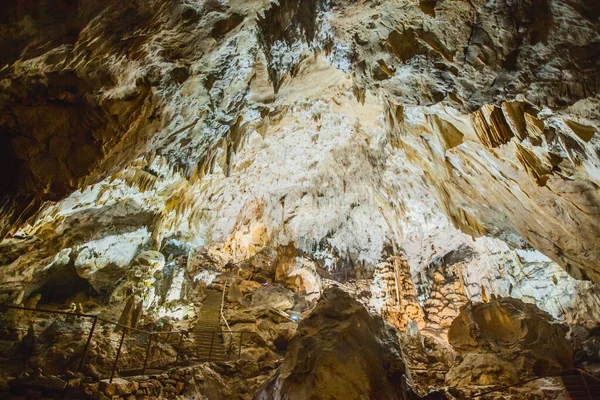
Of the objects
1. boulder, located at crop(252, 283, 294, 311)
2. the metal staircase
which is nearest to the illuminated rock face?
the metal staircase

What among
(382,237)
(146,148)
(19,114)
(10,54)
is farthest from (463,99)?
(382,237)

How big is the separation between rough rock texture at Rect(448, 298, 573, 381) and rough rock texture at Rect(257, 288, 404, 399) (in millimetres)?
3647

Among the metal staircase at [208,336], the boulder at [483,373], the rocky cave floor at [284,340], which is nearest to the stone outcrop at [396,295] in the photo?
the rocky cave floor at [284,340]

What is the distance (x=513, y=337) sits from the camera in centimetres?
871

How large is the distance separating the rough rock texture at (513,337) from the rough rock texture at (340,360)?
365 cm

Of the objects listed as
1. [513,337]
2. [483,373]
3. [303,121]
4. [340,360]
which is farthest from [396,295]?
[340,360]

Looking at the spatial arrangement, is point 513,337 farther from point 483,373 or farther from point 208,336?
point 208,336

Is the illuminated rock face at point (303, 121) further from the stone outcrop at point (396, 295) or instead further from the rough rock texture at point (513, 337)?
the rough rock texture at point (513, 337)

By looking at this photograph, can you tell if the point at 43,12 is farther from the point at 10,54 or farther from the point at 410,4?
the point at 410,4

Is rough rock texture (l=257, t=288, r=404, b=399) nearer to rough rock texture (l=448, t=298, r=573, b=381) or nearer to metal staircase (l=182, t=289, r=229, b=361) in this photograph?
rough rock texture (l=448, t=298, r=573, b=381)

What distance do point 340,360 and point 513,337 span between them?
22.6ft

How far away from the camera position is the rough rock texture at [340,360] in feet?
14.2

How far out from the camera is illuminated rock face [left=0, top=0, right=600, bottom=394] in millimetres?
4820

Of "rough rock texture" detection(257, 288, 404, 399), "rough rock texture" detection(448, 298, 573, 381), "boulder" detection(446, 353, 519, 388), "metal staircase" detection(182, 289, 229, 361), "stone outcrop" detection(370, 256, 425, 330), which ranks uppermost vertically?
"rough rock texture" detection(257, 288, 404, 399)
